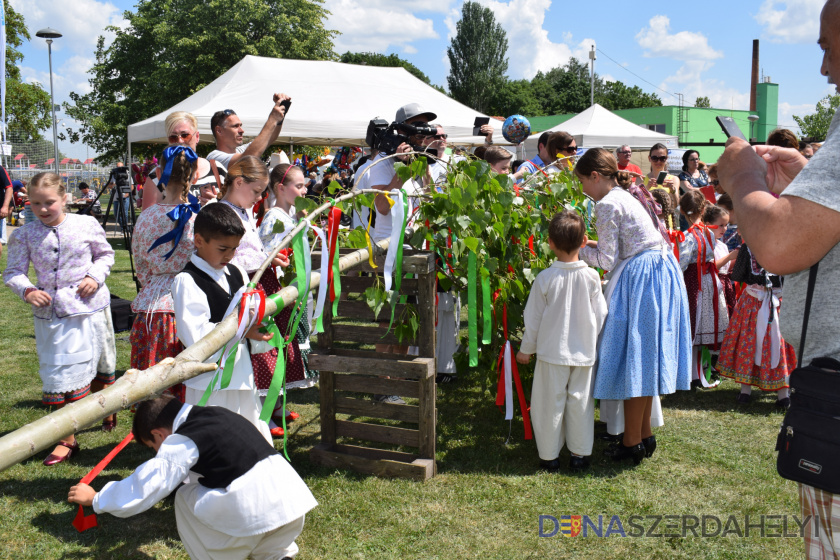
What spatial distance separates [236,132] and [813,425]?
14.0 ft

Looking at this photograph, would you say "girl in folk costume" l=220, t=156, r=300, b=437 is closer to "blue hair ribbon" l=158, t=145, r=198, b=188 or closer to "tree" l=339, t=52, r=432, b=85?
"blue hair ribbon" l=158, t=145, r=198, b=188

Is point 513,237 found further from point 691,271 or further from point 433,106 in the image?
point 433,106

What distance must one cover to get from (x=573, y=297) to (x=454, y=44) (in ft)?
238

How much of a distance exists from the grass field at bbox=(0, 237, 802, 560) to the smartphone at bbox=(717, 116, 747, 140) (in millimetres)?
1953

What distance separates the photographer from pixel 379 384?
12.1ft

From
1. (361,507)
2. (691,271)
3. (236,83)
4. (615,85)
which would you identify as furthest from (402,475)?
(615,85)

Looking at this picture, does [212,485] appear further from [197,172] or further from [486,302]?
[197,172]

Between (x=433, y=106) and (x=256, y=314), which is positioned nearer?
(x=256, y=314)

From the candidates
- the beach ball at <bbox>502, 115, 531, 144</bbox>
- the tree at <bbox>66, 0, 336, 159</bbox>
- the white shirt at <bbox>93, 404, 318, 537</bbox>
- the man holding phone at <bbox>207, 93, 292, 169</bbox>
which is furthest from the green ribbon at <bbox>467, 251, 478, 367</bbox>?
the tree at <bbox>66, 0, 336, 159</bbox>

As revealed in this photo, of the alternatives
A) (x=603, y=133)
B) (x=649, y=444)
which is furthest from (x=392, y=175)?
(x=603, y=133)

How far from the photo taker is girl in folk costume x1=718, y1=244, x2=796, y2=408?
4977 millimetres

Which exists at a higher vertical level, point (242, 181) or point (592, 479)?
point (242, 181)

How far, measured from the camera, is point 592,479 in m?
3.64

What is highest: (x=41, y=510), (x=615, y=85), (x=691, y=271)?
(x=615, y=85)
